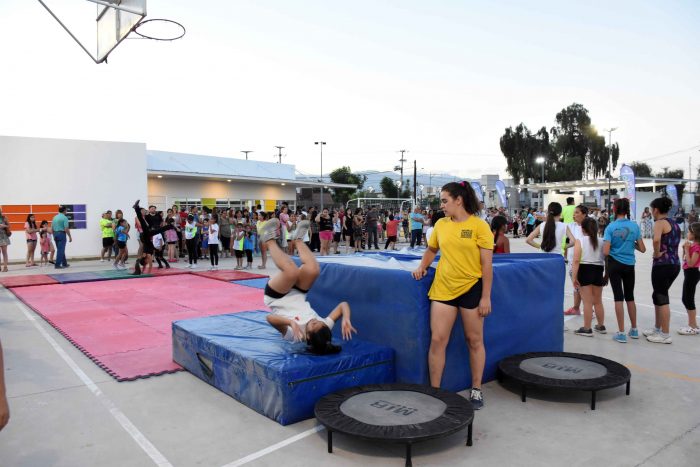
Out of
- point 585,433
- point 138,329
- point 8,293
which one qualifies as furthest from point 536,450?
point 8,293

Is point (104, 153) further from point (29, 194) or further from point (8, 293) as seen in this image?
point (8, 293)

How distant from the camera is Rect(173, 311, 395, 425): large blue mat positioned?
3842mm

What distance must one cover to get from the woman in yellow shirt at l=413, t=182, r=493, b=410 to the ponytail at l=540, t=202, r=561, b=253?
11.2 feet

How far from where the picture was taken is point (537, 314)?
204 inches

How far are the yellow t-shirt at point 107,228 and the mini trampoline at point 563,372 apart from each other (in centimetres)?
1458

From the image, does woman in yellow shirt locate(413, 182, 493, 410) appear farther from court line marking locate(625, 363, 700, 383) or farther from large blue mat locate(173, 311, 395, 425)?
court line marking locate(625, 363, 700, 383)

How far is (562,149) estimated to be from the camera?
59.7m

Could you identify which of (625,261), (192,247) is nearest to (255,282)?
(192,247)

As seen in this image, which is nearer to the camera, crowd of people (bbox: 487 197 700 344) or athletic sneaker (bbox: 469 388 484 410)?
athletic sneaker (bbox: 469 388 484 410)

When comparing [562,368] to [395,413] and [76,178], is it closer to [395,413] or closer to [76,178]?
[395,413]

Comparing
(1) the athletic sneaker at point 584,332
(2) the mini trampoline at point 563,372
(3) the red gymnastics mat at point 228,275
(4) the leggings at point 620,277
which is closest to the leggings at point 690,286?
(4) the leggings at point 620,277

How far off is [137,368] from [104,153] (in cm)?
1424

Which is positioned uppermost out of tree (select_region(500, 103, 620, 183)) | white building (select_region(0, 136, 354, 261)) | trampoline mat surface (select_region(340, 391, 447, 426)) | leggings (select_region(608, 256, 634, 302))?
tree (select_region(500, 103, 620, 183))

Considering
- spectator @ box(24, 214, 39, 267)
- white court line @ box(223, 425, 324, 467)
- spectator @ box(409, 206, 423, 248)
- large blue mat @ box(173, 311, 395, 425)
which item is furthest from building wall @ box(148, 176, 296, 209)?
white court line @ box(223, 425, 324, 467)
